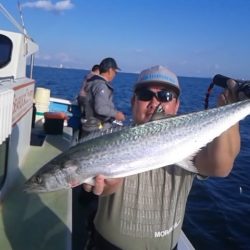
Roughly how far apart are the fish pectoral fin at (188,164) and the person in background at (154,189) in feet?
0.24

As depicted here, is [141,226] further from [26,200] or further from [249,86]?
[26,200]

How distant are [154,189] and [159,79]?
77 cm

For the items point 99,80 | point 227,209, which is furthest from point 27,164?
point 227,209

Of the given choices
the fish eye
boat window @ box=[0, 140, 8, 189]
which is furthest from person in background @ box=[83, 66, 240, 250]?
boat window @ box=[0, 140, 8, 189]

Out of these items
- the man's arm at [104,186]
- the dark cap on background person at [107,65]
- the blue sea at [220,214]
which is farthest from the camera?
the dark cap on background person at [107,65]

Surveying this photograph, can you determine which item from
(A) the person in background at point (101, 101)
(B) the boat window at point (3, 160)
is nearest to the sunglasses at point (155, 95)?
(B) the boat window at point (3, 160)

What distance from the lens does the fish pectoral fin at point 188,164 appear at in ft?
8.18

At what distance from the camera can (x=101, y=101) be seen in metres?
6.94

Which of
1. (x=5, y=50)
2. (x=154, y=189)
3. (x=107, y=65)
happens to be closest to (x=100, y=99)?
(x=107, y=65)

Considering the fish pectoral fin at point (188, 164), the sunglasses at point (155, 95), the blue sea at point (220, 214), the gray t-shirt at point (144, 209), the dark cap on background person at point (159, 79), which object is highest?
the dark cap on background person at point (159, 79)

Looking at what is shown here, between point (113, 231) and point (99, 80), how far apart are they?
475cm

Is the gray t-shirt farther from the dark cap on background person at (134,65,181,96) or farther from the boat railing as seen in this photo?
the boat railing

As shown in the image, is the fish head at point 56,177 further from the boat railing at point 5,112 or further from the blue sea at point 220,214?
the blue sea at point 220,214

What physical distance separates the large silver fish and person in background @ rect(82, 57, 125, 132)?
14.4 feet
